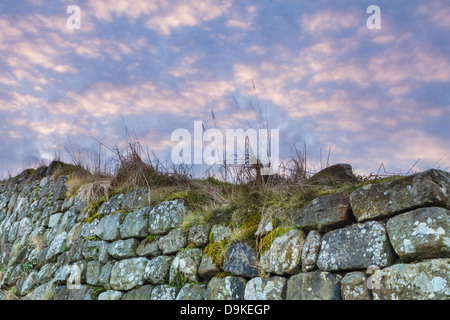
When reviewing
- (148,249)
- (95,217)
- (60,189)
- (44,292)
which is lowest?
(44,292)

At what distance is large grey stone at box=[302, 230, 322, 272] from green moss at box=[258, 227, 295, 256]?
0.24 metres

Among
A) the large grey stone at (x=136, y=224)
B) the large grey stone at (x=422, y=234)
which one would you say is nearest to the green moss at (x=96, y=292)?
the large grey stone at (x=136, y=224)

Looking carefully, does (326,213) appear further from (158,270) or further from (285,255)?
(158,270)

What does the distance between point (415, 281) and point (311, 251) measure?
782 millimetres

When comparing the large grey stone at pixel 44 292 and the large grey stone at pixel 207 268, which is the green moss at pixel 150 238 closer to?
the large grey stone at pixel 207 268

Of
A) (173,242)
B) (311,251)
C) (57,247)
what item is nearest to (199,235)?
(173,242)

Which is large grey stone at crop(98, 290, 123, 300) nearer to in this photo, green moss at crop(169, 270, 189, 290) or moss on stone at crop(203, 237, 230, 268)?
green moss at crop(169, 270, 189, 290)

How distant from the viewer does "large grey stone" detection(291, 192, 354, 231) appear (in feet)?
9.59

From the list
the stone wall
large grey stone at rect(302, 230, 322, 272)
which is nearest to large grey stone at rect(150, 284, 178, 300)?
the stone wall

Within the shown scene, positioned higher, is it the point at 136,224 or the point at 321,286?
the point at 136,224

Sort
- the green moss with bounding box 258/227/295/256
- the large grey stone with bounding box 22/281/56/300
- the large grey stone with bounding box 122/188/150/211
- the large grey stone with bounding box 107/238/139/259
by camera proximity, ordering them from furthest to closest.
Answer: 1. the large grey stone with bounding box 22/281/56/300
2. the large grey stone with bounding box 122/188/150/211
3. the large grey stone with bounding box 107/238/139/259
4. the green moss with bounding box 258/227/295/256

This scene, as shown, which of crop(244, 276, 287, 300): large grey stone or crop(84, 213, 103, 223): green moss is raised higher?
crop(84, 213, 103, 223): green moss

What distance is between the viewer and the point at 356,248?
2717 mm

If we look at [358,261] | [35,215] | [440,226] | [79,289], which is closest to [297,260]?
[358,261]
